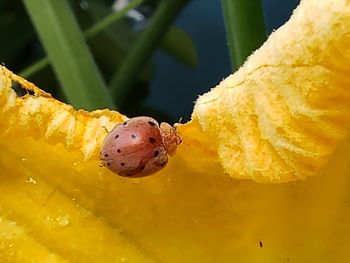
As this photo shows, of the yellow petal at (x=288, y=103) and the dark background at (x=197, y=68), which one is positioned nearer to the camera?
the yellow petal at (x=288, y=103)

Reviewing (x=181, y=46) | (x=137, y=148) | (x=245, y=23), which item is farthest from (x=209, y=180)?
(x=181, y=46)

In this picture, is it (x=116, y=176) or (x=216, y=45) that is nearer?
(x=116, y=176)

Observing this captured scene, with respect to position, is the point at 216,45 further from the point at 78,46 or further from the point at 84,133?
the point at 84,133

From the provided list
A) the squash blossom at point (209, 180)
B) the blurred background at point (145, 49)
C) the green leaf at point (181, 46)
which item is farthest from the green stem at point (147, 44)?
the squash blossom at point (209, 180)

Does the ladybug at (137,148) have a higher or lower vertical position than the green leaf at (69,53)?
lower

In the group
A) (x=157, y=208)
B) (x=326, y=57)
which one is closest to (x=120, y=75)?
(x=157, y=208)

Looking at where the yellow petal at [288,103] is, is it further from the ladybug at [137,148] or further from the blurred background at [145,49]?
the blurred background at [145,49]
